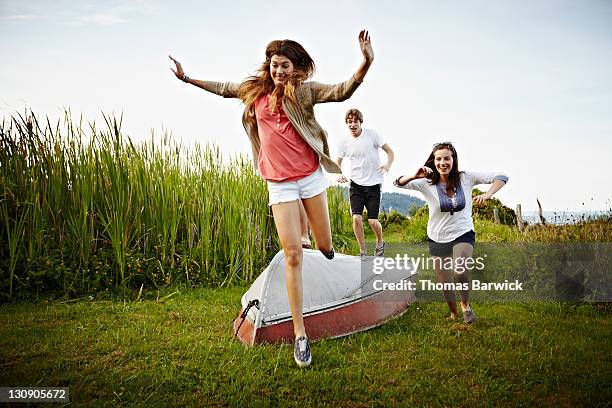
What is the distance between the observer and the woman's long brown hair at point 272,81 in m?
3.43

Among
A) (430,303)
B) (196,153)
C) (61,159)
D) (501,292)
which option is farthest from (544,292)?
(61,159)

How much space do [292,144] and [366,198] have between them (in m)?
3.69

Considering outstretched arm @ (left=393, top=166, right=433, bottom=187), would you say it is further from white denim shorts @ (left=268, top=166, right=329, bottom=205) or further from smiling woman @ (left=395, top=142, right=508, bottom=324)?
white denim shorts @ (left=268, top=166, right=329, bottom=205)

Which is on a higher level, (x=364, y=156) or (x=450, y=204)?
(x=364, y=156)

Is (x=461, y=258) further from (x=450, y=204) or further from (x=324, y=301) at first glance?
(x=324, y=301)

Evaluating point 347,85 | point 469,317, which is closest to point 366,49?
point 347,85

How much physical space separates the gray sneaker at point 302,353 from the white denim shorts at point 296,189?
2.91ft

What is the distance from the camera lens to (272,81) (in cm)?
359

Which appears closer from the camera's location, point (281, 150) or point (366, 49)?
point (366, 49)

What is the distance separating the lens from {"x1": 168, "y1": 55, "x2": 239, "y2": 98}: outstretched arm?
3793 millimetres

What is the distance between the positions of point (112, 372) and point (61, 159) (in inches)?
124

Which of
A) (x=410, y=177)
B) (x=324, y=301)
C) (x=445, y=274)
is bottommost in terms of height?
(x=324, y=301)

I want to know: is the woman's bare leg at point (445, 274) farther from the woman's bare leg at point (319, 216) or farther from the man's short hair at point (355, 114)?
the man's short hair at point (355, 114)

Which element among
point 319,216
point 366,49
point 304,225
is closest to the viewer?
point 366,49
